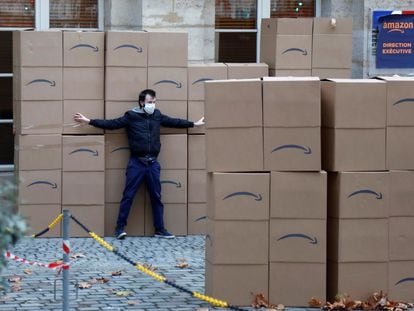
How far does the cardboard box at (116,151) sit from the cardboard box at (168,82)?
710 millimetres

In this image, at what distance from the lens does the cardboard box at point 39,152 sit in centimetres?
1365

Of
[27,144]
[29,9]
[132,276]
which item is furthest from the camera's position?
[29,9]

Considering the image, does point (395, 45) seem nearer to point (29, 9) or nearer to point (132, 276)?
point (29, 9)

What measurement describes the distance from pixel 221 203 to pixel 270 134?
2.41 feet

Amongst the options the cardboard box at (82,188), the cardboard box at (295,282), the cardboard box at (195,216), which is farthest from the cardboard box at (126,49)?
the cardboard box at (295,282)

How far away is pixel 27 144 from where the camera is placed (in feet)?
44.8

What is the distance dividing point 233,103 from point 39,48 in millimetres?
4596

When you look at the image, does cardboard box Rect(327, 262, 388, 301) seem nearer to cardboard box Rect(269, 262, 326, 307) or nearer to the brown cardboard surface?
cardboard box Rect(269, 262, 326, 307)

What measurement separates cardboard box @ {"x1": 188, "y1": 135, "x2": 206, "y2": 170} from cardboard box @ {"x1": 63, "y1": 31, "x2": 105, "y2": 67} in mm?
1482

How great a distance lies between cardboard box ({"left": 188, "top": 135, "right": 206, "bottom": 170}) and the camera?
14.1 metres

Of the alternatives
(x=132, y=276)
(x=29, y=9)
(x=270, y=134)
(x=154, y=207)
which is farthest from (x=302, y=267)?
(x=29, y=9)

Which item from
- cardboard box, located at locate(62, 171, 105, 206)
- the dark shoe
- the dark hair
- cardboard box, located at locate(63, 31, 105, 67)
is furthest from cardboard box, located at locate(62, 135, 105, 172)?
the dark shoe

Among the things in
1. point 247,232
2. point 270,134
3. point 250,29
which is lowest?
point 247,232

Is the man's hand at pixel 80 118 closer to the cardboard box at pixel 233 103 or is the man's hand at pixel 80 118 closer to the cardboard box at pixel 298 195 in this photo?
the cardboard box at pixel 233 103
